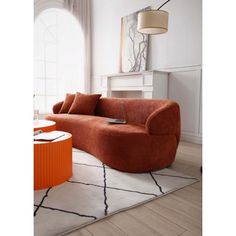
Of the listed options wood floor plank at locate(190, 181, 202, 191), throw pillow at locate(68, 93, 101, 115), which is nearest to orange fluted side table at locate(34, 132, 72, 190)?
wood floor plank at locate(190, 181, 202, 191)

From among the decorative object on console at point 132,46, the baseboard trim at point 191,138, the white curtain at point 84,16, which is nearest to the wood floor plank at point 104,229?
the baseboard trim at point 191,138

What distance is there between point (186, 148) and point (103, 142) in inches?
58.5

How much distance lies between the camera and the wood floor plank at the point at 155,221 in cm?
130

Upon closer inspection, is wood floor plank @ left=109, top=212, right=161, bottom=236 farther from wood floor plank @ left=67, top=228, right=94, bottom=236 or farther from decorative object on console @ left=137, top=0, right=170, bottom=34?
decorative object on console @ left=137, top=0, right=170, bottom=34

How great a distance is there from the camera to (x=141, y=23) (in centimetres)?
297

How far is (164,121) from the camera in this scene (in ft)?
7.37

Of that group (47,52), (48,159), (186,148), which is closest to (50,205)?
(48,159)

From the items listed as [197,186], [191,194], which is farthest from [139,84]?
[191,194]

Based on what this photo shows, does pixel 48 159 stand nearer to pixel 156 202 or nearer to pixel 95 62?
pixel 156 202

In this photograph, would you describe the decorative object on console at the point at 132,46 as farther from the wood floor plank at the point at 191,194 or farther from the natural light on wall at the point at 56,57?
the wood floor plank at the point at 191,194

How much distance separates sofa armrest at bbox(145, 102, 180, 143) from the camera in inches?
86.4

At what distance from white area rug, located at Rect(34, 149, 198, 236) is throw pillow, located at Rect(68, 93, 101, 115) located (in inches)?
52.0

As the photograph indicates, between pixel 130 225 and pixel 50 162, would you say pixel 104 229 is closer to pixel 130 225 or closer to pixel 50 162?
pixel 130 225

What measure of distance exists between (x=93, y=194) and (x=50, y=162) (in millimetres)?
426
